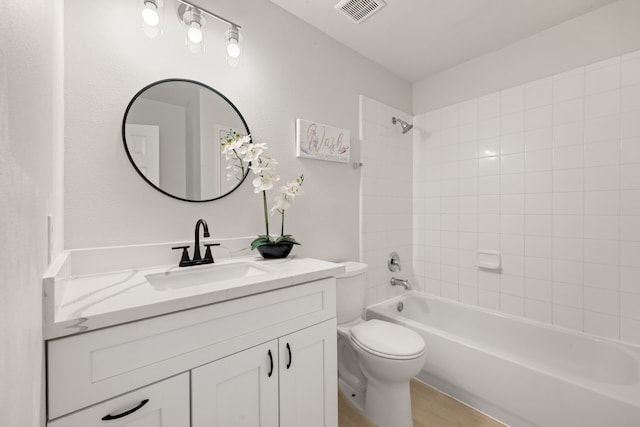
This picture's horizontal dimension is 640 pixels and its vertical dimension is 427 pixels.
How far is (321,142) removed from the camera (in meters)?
1.81

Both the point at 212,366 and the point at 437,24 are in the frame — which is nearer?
the point at 212,366

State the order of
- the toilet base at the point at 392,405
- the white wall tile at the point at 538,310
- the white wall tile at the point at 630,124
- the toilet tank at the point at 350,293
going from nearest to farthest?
the toilet base at the point at 392,405
the white wall tile at the point at 630,124
the toilet tank at the point at 350,293
the white wall tile at the point at 538,310

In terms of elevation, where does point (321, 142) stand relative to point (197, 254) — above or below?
above

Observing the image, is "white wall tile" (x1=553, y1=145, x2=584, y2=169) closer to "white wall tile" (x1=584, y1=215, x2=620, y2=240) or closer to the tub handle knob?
"white wall tile" (x1=584, y1=215, x2=620, y2=240)

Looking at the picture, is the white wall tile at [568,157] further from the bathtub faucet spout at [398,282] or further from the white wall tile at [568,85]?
the bathtub faucet spout at [398,282]

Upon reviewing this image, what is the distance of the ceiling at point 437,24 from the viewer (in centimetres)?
162

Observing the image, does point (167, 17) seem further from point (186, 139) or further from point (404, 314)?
point (404, 314)

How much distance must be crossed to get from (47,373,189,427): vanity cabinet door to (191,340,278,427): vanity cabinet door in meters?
0.03

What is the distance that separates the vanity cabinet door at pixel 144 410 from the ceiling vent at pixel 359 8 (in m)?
1.98

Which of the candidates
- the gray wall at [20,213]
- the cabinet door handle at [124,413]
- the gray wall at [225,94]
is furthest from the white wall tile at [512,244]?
the gray wall at [20,213]

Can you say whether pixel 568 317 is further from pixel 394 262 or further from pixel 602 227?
pixel 394 262

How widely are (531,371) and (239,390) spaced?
1.50 metres

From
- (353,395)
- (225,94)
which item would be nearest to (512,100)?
(225,94)

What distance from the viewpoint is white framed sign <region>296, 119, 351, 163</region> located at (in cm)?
170
